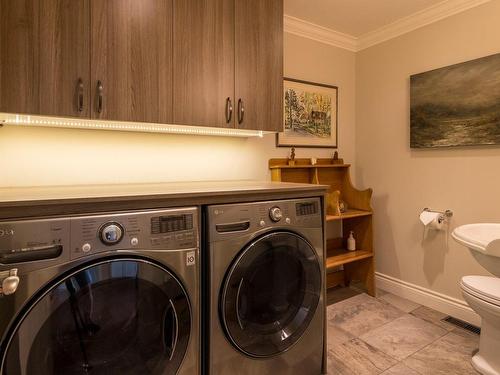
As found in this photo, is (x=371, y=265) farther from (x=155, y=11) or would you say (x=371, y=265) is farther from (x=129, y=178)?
(x=155, y=11)

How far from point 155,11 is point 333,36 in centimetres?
182

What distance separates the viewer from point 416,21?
2.36 m

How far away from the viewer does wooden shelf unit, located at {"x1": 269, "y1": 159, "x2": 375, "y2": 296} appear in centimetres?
240

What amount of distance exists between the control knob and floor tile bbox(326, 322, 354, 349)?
5.13 feet

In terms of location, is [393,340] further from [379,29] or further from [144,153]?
[379,29]

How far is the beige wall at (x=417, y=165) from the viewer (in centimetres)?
204

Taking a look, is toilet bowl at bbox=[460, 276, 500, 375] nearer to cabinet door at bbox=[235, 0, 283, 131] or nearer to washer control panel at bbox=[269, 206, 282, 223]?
washer control panel at bbox=[269, 206, 282, 223]

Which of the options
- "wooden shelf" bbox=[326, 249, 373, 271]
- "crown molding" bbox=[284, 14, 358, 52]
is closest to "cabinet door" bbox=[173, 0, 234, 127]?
"crown molding" bbox=[284, 14, 358, 52]

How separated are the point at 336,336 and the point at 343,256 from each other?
698 millimetres

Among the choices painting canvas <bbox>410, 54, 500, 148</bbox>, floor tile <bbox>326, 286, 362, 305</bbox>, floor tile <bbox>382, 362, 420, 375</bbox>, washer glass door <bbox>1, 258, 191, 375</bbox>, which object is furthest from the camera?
floor tile <bbox>326, 286, 362, 305</bbox>

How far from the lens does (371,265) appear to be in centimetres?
258

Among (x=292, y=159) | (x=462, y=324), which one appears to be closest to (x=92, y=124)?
(x=292, y=159)

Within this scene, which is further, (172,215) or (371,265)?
(371,265)

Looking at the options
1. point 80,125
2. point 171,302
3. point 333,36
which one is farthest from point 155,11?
point 333,36
